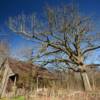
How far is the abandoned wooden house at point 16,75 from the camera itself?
2414cm

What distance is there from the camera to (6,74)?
2561 cm

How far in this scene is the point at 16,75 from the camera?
992 inches

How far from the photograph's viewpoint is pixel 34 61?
19.5 m

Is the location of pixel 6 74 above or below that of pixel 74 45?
below

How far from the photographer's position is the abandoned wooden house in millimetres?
24142

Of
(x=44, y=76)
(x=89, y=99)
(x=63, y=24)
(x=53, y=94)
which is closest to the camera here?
(x=89, y=99)

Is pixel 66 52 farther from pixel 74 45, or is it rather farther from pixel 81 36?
pixel 81 36

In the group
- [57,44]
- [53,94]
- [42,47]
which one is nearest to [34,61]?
[42,47]

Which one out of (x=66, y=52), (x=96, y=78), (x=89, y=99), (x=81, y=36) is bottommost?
(x=89, y=99)

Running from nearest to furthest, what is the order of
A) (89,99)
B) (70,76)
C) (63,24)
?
(89,99) → (63,24) → (70,76)

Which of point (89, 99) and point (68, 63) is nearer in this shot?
point (89, 99)

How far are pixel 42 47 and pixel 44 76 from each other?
391 inches

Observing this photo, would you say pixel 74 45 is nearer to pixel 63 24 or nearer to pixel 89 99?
pixel 63 24

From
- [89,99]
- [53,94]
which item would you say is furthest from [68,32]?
[89,99]
